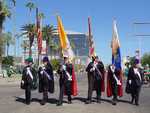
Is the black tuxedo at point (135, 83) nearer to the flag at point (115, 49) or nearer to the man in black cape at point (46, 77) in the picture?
the flag at point (115, 49)

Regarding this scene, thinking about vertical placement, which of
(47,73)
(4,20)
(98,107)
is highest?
(4,20)

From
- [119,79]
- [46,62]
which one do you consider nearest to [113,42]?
[119,79]

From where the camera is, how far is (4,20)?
62375 millimetres

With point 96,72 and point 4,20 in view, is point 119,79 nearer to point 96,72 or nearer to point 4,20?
point 96,72

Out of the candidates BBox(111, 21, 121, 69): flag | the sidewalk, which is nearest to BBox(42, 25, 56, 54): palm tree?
the sidewalk

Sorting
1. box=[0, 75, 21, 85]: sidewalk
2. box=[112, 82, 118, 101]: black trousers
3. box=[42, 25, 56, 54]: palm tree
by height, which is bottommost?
box=[112, 82, 118, 101]: black trousers

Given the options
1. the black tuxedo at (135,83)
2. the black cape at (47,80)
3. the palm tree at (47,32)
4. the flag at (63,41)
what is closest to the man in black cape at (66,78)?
the black cape at (47,80)

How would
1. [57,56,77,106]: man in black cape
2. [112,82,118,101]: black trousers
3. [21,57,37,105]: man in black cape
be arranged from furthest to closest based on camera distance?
1. [112,82,118,101]: black trousers
2. [21,57,37,105]: man in black cape
3. [57,56,77,106]: man in black cape

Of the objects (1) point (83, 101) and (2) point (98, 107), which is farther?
(1) point (83, 101)

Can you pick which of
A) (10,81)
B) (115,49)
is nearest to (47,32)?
(10,81)

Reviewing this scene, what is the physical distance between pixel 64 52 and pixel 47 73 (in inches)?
40.5

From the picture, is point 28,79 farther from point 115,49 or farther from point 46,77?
point 115,49

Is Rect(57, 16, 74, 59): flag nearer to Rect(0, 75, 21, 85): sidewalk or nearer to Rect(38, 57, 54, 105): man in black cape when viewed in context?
Rect(38, 57, 54, 105): man in black cape

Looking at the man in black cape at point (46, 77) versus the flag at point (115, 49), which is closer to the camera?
the man in black cape at point (46, 77)
